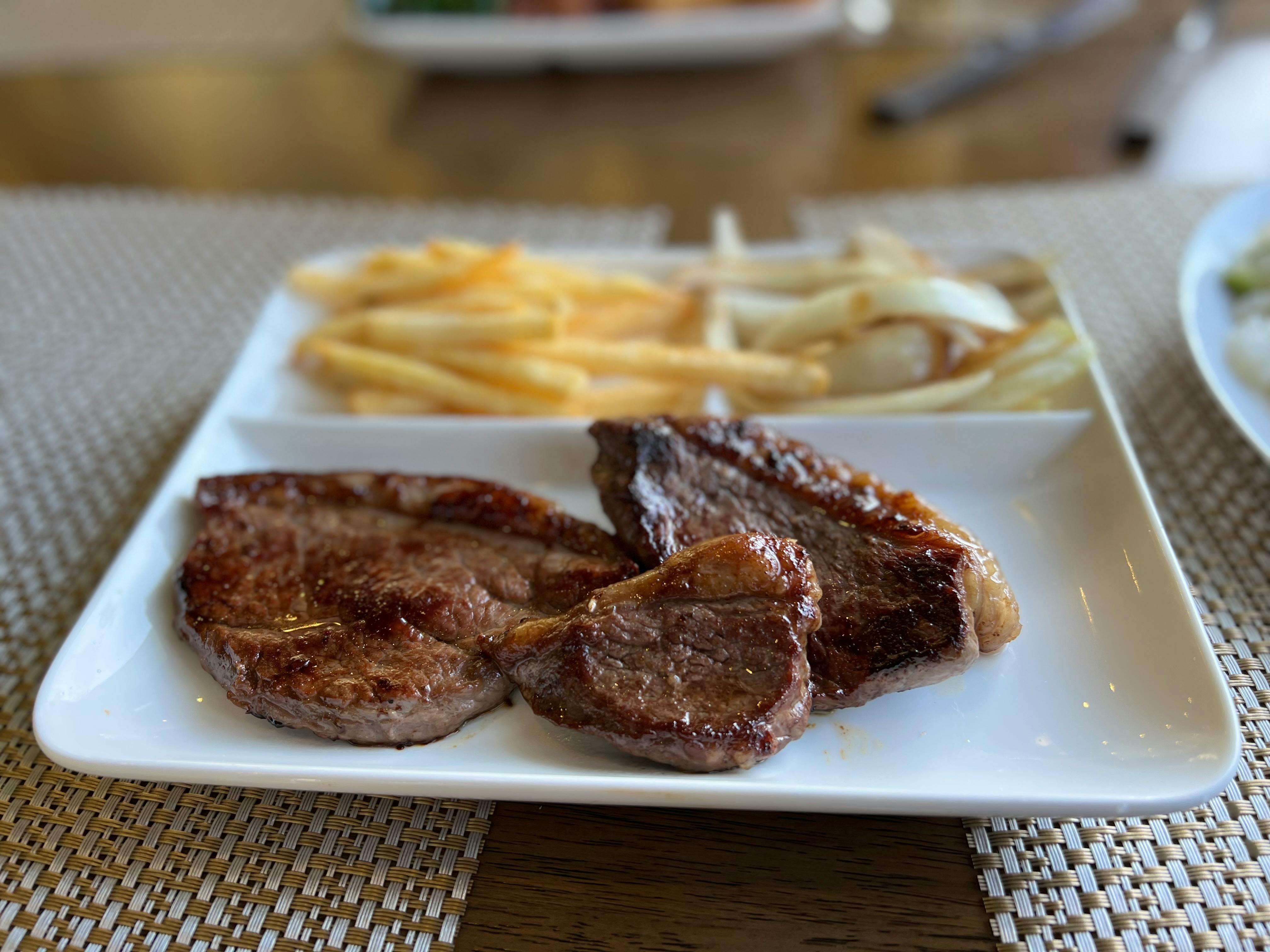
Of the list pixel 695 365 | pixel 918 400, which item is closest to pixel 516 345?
pixel 695 365

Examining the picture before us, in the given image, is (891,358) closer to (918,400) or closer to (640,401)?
(918,400)

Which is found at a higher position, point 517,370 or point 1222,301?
point 1222,301

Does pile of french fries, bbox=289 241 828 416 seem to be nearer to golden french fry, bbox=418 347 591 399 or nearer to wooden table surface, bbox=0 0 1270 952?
golden french fry, bbox=418 347 591 399

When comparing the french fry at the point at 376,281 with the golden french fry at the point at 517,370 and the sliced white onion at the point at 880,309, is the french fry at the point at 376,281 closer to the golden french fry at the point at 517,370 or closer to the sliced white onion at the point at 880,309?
the golden french fry at the point at 517,370

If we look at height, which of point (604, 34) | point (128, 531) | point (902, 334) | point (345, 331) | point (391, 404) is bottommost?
point (128, 531)

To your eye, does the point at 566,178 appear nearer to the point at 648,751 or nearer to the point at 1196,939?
the point at 648,751

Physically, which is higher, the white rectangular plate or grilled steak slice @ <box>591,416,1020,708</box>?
grilled steak slice @ <box>591,416,1020,708</box>

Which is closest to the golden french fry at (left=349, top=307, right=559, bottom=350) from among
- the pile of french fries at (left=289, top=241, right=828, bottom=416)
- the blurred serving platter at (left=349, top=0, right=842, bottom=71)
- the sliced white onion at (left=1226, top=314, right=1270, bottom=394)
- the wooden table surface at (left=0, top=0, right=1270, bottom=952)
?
the pile of french fries at (left=289, top=241, right=828, bottom=416)
